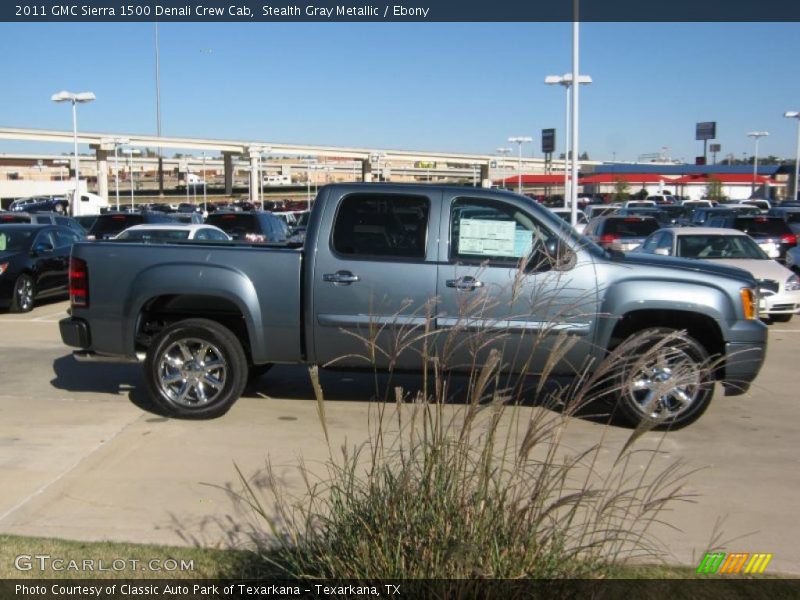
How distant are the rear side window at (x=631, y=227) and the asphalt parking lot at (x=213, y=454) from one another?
32.7 ft

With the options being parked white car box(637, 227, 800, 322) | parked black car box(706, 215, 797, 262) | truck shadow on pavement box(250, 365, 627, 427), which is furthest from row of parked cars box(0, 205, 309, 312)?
parked black car box(706, 215, 797, 262)

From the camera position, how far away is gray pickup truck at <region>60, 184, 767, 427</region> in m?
6.42

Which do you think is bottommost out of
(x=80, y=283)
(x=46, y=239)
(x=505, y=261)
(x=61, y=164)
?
(x=80, y=283)

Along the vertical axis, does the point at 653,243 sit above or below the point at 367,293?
above

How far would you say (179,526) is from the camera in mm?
4559

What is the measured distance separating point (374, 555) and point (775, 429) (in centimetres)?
482

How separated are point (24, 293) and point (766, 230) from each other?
1566cm

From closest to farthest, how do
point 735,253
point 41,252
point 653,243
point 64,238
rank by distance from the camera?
point 735,253 → point 41,252 → point 653,243 → point 64,238

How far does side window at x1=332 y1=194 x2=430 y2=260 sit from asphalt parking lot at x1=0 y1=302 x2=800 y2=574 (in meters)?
1.48

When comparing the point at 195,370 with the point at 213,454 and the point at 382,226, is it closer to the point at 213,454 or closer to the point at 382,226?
the point at 213,454

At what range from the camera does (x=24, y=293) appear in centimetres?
1377

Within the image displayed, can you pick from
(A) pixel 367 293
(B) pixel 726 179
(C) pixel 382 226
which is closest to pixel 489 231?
(C) pixel 382 226

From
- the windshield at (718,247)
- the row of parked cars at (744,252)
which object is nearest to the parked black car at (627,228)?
the row of parked cars at (744,252)

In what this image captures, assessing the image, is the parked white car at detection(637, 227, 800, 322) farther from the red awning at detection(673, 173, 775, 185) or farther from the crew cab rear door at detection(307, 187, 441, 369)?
the red awning at detection(673, 173, 775, 185)
